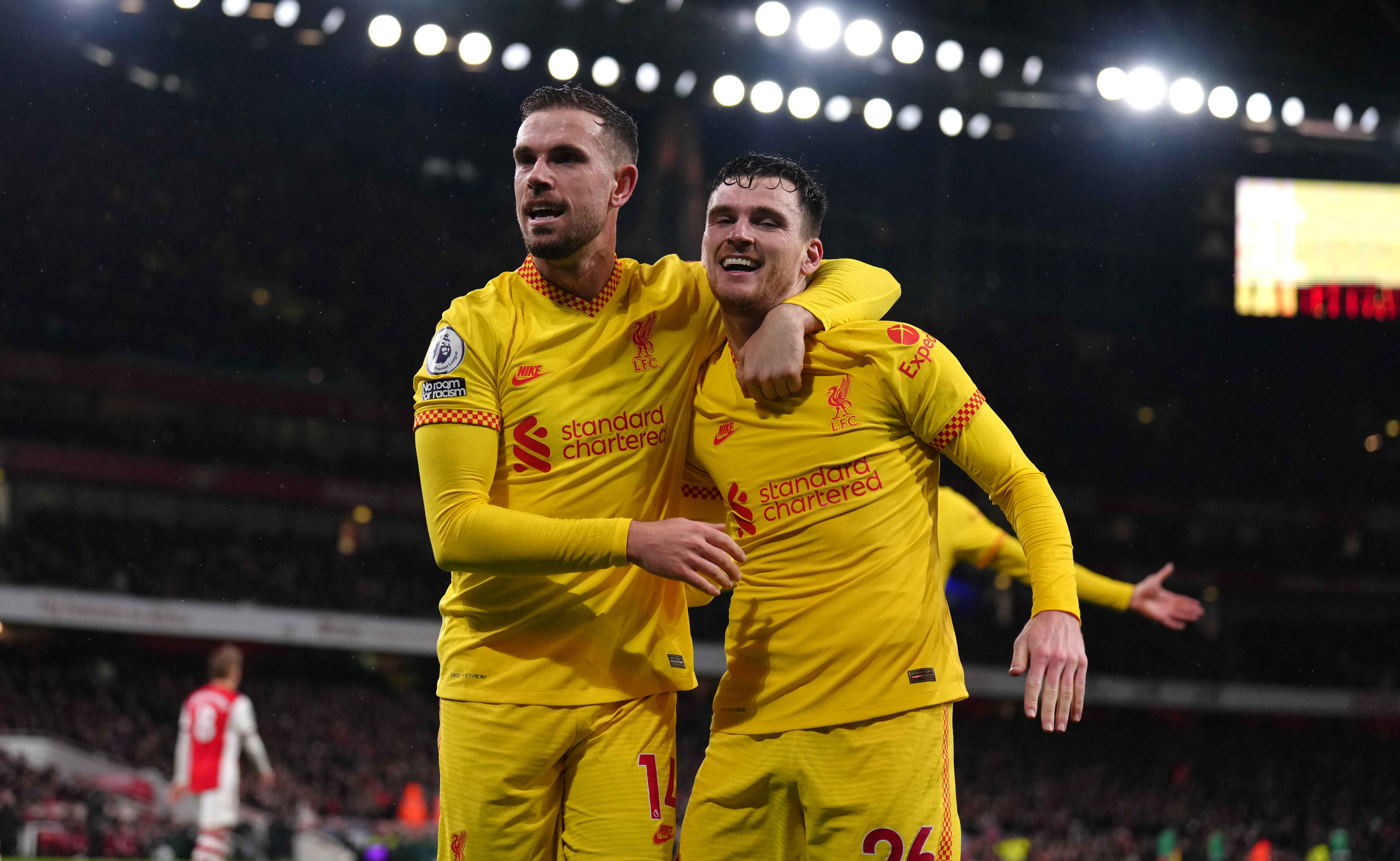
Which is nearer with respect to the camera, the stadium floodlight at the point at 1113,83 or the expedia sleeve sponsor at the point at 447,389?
the expedia sleeve sponsor at the point at 447,389

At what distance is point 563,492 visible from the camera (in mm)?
3326

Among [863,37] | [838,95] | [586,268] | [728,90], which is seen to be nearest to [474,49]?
[728,90]

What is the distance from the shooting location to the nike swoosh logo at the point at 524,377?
11.0 ft

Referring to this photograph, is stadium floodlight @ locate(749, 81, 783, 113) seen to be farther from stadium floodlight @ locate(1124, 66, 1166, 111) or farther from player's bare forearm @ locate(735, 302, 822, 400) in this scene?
player's bare forearm @ locate(735, 302, 822, 400)

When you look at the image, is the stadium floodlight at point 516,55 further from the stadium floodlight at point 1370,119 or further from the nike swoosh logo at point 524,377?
the nike swoosh logo at point 524,377

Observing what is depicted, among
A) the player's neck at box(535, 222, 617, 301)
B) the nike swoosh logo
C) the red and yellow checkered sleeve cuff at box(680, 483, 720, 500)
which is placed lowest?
the red and yellow checkered sleeve cuff at box(680, 483, 720, 500)

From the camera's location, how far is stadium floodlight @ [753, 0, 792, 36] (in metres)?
15.4

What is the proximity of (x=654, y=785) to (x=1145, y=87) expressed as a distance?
51.0ft

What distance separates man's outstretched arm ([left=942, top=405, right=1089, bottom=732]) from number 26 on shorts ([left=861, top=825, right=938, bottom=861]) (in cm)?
43

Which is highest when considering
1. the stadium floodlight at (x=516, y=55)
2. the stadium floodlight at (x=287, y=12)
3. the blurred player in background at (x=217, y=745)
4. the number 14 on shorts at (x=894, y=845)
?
the stadium floodlight at (x=516, y=55)

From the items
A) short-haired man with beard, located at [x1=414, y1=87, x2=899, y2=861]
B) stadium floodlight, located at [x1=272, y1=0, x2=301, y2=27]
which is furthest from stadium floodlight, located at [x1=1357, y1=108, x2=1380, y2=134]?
short-haired man with beard, located at [x1=414, y1=87, x2=899, y2=861]

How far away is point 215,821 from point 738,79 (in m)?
10.6

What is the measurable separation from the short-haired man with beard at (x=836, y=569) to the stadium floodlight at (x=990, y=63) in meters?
13.6

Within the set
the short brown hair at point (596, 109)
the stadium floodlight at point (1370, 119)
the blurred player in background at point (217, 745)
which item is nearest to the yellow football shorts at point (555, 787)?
the short brown hair at point (596, 109)
